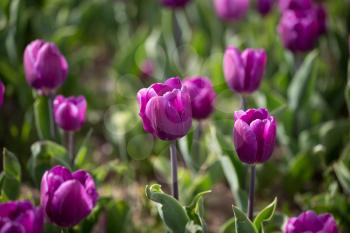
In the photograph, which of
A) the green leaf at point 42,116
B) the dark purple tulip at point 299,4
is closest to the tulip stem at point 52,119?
the green leaf at point 42,116

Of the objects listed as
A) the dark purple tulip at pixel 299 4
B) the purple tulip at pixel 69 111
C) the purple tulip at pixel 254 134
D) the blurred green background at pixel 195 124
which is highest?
the purple tulip at pixel 254 134

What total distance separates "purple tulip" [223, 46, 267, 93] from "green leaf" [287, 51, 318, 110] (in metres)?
0.42

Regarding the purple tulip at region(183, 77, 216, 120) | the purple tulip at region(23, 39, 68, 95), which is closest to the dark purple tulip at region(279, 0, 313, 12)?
the purple tulip at region(183, 77, 216, 120)

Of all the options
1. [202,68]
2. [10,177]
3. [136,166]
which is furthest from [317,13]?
[10,177]

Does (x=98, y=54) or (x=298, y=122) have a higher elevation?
(x=298, y=122)

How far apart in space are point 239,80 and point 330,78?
0.92 meters

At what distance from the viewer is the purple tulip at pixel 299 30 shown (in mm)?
2148

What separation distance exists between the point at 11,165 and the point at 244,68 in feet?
2.24

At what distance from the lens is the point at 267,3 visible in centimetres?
260

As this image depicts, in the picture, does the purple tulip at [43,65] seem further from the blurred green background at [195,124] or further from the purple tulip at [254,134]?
the purple tulip at [254,134]

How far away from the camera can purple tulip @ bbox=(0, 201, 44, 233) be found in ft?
4.16

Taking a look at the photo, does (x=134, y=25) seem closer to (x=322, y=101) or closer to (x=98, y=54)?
(x=98, y=54)

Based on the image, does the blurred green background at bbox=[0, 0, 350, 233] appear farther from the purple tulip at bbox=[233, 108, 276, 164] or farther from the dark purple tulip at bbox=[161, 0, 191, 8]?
the purple tulip at bbox=[233, 108, 276, 164]

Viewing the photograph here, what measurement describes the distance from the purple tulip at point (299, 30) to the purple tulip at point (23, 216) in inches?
46.0
